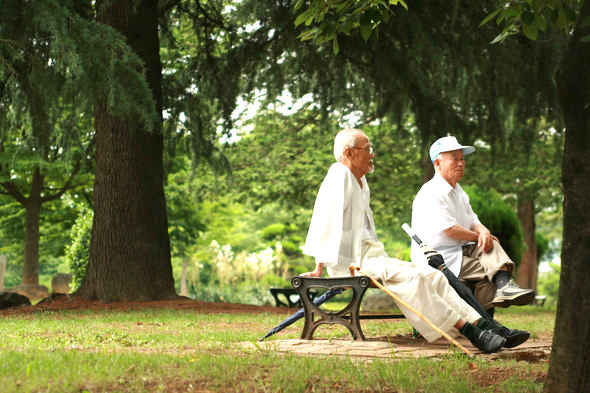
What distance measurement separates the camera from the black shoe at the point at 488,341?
4.70 m

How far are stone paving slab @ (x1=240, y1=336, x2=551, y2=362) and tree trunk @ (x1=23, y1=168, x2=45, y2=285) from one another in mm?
16481

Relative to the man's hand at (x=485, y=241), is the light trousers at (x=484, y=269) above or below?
below

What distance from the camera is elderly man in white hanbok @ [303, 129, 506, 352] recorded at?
4922 mm

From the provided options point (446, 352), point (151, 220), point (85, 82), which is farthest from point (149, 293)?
point (446, 352)

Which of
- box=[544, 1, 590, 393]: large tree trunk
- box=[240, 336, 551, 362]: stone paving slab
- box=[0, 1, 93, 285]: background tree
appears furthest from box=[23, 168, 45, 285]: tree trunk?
box=[544, 1, 590, 393]: large tree trunk

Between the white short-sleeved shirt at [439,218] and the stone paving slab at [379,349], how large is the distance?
77 centimetres

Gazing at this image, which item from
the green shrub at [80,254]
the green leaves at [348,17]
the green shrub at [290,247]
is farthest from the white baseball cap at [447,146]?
the green shrub at [290,247]

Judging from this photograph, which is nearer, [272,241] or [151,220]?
[151,220]

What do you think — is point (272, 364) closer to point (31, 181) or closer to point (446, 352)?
point (446, 352)

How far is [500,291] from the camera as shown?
552cm

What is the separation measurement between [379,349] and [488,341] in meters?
0.72

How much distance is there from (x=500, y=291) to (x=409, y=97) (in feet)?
22.4

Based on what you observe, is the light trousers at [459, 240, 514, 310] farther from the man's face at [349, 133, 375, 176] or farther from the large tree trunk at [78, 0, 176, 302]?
the large tree trunk at [78, 0, 176, 302]

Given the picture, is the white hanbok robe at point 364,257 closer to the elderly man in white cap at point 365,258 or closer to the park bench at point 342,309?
the elderly man in white cap at point 365,258
